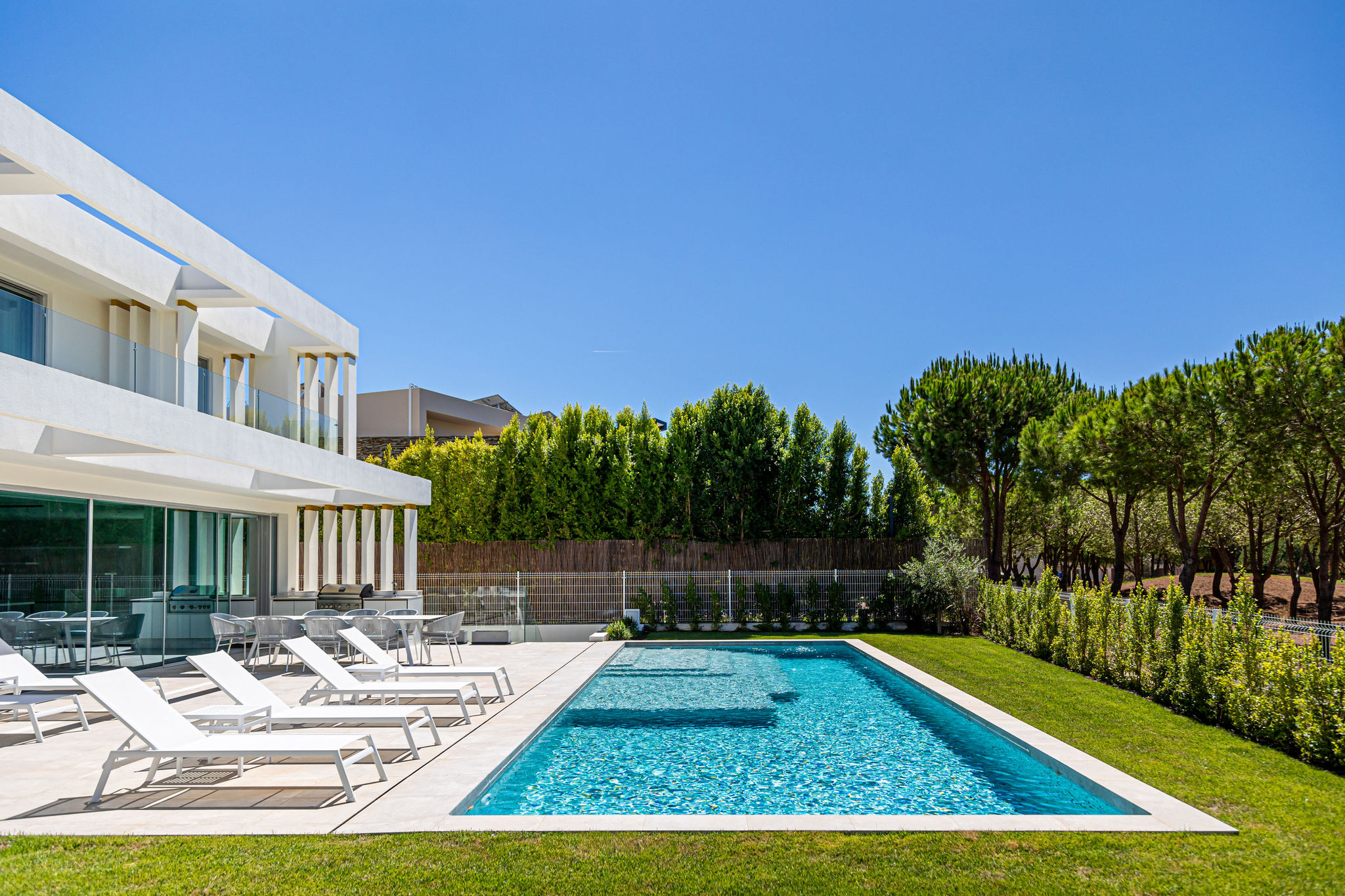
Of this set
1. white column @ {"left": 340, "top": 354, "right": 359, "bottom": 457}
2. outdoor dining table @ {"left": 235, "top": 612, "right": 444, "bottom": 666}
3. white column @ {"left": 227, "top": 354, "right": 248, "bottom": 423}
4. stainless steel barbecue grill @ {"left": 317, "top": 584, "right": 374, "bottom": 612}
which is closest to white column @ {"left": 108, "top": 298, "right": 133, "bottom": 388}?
white column @ {"left": 227, "top": 354, "right": 248, "bottom": 423}

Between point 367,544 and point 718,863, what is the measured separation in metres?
15.5

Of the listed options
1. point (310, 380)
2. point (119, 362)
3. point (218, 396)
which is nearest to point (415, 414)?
point (310, 380)

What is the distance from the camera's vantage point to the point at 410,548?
1909cm

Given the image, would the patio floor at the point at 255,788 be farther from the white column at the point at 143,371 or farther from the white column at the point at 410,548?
the white column at the point at 410,548

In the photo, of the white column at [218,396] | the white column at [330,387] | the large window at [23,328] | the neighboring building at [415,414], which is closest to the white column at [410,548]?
the white column at [330,387]

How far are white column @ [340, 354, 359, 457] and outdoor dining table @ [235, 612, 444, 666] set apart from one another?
397cm

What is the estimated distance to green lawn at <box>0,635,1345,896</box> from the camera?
429 centimetres

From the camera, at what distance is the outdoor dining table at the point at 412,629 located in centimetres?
1319

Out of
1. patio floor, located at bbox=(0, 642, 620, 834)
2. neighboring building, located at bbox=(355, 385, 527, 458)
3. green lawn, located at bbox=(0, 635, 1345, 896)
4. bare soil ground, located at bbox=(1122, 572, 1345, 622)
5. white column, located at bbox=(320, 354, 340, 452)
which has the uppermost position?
neighboring building, located at bbox=(355, 385, 527, 458)

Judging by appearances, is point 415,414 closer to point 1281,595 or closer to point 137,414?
point 137,414

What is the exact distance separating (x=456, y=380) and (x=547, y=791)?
3396 cm

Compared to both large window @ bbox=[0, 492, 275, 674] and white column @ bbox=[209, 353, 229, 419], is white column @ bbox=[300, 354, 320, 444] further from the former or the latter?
white column @ bbox=[209, 353, 229, 419]

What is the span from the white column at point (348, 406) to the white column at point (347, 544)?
4.60 feet

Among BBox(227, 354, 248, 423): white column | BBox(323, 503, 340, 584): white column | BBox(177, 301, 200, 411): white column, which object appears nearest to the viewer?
BBox(227, 354, 248, 423): white column
